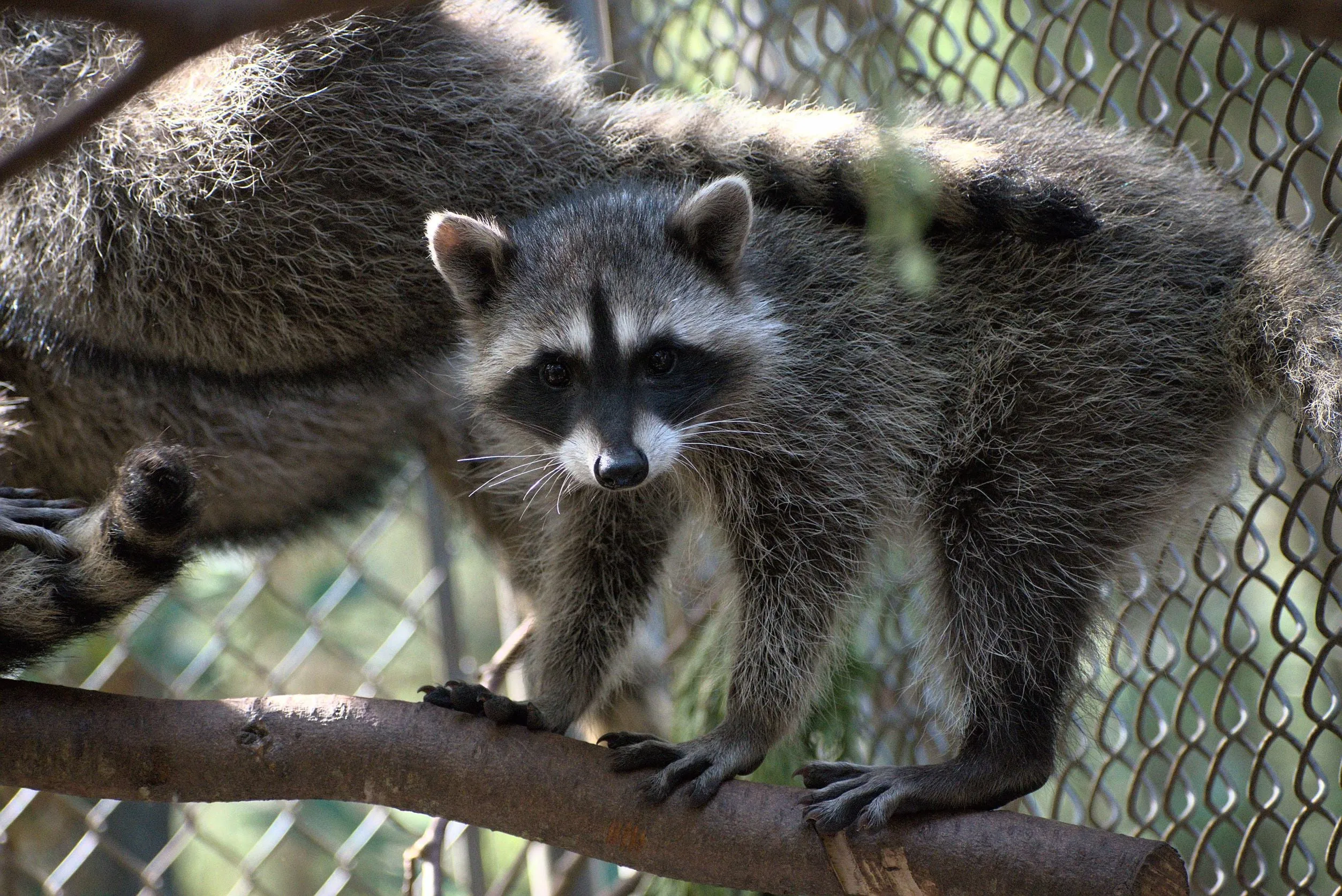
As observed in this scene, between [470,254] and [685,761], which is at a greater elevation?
[470,254]

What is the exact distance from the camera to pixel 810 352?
8.22 ft

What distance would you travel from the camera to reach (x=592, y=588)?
2.65m

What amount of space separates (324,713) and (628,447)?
721 mm

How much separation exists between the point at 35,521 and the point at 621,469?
4.08 feet

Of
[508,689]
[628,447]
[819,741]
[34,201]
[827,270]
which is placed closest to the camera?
[628,447]

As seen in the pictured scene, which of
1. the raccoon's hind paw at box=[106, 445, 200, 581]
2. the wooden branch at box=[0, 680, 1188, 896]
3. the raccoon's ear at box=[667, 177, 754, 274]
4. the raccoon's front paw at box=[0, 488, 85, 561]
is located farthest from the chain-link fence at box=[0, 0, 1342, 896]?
the raccoon's hind paw at box=[106, 445, 200, 581]

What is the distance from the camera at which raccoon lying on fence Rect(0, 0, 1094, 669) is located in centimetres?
275

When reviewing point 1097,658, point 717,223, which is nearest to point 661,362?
point 717,223

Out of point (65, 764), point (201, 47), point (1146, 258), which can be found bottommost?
point (65, 764)

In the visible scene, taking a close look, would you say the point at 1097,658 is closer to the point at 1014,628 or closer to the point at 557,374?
the point at 1014,628

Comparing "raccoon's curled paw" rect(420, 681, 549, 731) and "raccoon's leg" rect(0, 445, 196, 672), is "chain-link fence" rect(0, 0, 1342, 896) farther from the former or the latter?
"raccoon's curled paw" rect(420, 681, 549, 731)

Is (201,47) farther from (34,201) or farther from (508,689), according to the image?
(508,689)

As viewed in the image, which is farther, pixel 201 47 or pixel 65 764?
pixel 65 764

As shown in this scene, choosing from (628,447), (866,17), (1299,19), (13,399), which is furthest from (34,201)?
(1299,19)
